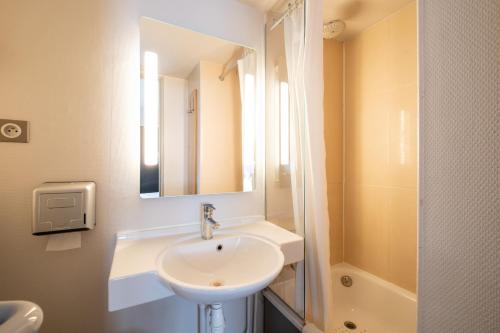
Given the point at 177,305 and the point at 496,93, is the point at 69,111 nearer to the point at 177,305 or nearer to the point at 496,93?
the point at 177,305

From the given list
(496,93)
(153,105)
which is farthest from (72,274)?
(496,93)

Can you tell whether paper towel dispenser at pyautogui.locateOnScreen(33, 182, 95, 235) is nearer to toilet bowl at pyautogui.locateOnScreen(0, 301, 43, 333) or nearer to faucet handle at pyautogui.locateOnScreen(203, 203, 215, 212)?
toilet bowl at pyautogui.locateOnScreen(0, 301, 43, 333)

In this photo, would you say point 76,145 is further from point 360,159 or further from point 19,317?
point 360,159

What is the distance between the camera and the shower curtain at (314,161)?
3.45ft

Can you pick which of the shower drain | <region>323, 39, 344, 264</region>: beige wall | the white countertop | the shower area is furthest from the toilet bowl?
the shower drain

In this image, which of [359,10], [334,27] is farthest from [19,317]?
[359,10]

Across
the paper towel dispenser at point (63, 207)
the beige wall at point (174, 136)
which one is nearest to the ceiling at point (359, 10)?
the beige wall at point (174, 136)

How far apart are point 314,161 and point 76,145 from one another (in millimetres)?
1106

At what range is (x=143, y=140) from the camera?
1.09 metres

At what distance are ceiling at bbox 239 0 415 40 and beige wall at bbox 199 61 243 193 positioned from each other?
1.59 feet

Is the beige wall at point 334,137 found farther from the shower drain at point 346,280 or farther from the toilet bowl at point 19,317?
the toilet bowl at point 19,317

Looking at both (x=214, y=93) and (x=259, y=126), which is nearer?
(x=214, y=93)

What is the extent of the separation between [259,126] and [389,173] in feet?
3.42

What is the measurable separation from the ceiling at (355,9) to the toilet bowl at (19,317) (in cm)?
167
